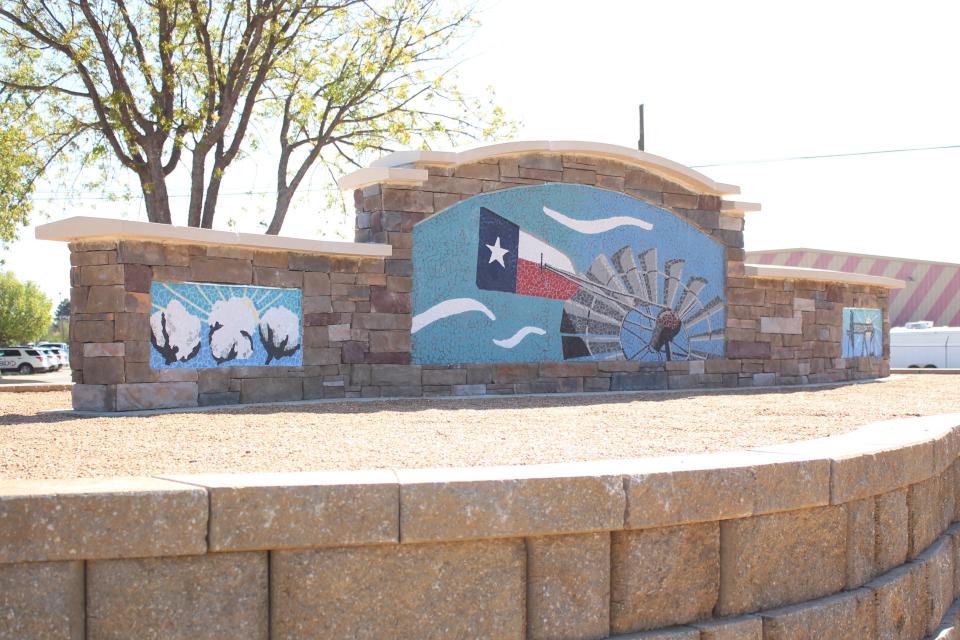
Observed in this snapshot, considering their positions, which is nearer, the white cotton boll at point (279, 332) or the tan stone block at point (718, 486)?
the tan stone block at point (718, 486)

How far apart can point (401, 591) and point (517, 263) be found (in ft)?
30.7

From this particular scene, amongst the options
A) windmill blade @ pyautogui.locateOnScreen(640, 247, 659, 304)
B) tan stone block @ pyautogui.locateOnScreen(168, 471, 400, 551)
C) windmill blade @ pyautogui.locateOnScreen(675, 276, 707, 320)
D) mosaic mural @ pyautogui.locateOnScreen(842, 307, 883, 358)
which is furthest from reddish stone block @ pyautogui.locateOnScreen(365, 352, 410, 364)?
mosaic mural @ pyautogui.locateOnScreen(842, 307, 883, 358)

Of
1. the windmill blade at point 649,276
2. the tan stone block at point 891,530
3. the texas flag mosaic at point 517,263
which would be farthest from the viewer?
the windmill blade at point 649,276

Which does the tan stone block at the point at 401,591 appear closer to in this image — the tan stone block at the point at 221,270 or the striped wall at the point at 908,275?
the tan stone block at the point at 221,270

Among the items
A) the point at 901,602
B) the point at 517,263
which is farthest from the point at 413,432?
the point at 517,263

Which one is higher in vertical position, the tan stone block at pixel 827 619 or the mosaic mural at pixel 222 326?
the mosaic mural at pixel 222 326

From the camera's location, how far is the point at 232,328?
1048 cm

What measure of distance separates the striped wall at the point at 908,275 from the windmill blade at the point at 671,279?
81.1 ft

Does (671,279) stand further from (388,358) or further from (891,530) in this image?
(891,530)

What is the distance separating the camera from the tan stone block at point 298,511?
338cm

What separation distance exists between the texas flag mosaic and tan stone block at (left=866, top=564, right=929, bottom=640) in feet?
25.4

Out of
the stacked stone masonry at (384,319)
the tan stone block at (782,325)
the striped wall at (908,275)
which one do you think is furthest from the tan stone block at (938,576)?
the striped wall at (908,275)

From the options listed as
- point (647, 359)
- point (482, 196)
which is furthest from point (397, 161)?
point (647, 359)

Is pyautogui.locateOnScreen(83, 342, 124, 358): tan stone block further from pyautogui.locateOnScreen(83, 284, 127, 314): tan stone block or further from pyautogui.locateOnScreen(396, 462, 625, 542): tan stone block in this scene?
pyautogui.locateOnScreen(396, 462, 625, 542): tan stone block
